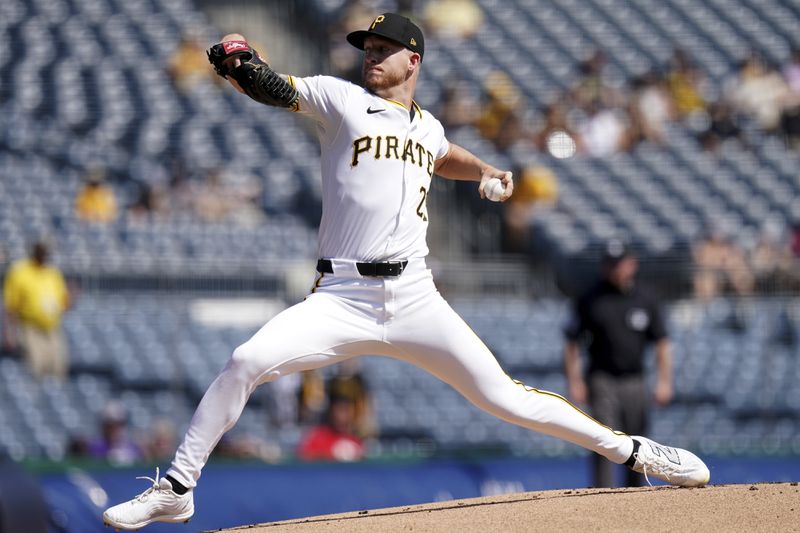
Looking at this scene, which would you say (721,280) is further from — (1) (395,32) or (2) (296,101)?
(2) (296,101)

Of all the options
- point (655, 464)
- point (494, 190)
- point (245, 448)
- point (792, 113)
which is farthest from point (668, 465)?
point (792, 113)

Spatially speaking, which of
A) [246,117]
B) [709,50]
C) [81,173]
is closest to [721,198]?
[709,50]

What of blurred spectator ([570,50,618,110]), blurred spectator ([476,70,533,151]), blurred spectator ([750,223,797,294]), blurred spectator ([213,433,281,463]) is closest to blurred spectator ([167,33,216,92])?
blurred spectator ([476,70,533,151])

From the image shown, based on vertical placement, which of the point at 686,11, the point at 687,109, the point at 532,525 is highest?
the point at 686,11

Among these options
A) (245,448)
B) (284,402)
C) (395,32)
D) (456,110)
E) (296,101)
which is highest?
(456,110)

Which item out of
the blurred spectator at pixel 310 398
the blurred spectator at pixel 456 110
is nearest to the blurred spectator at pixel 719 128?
the blurred spectator at pixel 456 110

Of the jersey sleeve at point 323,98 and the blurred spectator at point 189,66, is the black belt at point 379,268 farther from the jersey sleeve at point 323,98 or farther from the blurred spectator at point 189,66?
the blurred spectator at point 189,66

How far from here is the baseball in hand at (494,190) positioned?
5277mm

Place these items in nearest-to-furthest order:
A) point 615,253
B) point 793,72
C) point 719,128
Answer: point 615,253, point 719,128, point 793,72

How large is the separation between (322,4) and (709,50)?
17.2 feet

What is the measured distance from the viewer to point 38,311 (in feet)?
34.6

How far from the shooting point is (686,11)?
17.8 m

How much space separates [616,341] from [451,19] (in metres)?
9.44

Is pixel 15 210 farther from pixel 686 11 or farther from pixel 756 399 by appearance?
pixel 686 11
